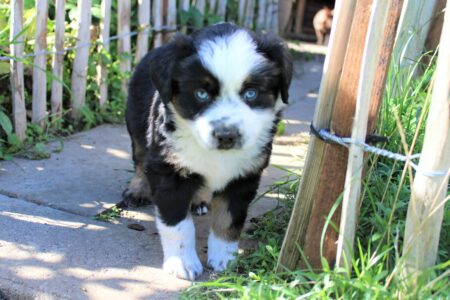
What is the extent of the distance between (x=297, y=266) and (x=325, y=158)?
541 mm

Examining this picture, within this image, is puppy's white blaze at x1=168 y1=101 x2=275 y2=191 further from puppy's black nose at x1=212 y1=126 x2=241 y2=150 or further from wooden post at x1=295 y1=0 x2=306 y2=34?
wooden post at x1=295 y1=0 x2=306 y2=34

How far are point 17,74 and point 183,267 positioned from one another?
2.19m

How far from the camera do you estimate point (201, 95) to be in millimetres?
2861

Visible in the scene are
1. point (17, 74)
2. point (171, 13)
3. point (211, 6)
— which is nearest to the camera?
point (17, 74)

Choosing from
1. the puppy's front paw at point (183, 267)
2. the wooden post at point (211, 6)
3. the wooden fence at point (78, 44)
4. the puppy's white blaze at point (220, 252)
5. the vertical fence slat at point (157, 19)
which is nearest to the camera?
the puppy's front paw at point (183, 267)

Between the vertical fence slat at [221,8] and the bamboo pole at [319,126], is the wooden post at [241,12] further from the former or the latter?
the bamboo pole at [319,126]

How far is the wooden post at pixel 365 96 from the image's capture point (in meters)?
2.32

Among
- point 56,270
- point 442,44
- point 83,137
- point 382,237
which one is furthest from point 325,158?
point 83,137

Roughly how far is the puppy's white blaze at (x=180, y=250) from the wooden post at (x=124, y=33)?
8.83 feet

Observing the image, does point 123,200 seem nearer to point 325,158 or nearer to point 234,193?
point 234,193

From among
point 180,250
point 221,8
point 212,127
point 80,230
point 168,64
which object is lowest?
point 80,230

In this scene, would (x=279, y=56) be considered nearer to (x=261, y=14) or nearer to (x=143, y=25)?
(x=143, y=25)

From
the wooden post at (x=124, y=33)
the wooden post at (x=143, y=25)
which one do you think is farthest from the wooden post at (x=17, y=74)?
the wooden post at (x=143, y=25)

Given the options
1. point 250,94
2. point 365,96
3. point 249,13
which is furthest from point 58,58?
point 249,13
